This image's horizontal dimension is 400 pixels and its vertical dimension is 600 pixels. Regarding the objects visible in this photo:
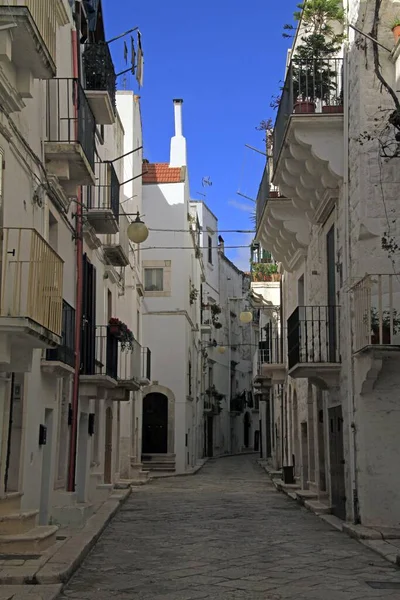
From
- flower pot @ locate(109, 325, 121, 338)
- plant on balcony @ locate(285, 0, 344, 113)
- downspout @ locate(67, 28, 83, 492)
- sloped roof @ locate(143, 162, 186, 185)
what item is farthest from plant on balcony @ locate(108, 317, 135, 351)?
sloped roof @ locate(143, 162, 186, 185)

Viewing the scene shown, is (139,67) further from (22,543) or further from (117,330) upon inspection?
(22,543)

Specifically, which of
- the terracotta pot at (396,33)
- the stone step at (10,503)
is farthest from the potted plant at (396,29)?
the stone step at (10,503)

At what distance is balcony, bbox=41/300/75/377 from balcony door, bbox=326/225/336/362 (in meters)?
4.75

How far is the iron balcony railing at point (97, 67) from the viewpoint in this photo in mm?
15383

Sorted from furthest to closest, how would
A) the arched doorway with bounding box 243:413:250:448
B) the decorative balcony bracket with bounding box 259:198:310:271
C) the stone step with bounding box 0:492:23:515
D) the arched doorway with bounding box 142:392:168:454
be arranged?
the arched doorway with bounding box 243:413:250:448, the arched doorway with bounding box 142:392:168:454, the decorative balcony bracket with bounding box 259:198:310:271, the stone step with bounding box 0:492:23:515

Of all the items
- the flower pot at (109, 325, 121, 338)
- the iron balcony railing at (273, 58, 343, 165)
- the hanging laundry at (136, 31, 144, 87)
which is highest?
the hanging laundry at (136, 31, 144, 87)

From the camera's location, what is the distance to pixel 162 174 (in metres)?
37.6

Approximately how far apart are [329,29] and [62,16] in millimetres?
4964

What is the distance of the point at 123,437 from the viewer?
25344mm

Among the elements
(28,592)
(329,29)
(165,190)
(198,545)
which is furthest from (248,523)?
(165,190)

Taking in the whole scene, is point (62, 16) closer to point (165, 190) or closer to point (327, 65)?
point (327, 65)

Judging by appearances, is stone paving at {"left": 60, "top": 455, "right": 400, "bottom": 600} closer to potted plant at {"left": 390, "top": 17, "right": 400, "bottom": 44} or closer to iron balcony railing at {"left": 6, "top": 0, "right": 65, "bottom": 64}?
iron balcony railing at {"left": 6, "top": 0, "right": 65, "bottom": 64}

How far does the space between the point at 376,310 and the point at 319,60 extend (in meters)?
4.87

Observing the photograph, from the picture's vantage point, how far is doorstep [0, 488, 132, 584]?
7816 millimetres
